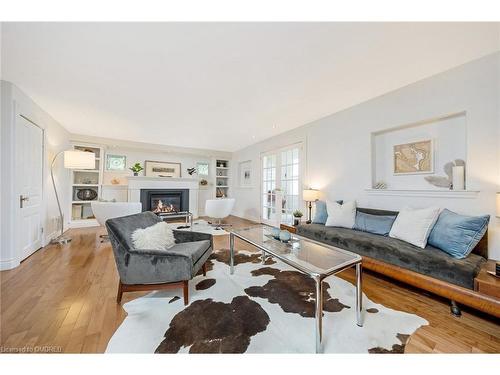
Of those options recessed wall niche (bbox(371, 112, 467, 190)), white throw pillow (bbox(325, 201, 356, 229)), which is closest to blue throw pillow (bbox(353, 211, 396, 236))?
white throw pillow (bbox(325, 201, 356, 229))

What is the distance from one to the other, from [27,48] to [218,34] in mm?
1842

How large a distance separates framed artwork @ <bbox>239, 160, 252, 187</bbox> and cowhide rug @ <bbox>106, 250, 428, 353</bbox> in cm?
418

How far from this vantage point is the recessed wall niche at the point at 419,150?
224cm

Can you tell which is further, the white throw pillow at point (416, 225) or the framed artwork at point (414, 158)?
the framed artwork at point (414, 158)

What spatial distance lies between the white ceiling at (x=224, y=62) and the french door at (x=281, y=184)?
4.39 ft

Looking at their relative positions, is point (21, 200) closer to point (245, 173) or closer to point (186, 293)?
point (186, 293)

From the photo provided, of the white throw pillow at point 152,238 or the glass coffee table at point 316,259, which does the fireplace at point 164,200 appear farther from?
the glass coffee table at point 316,259

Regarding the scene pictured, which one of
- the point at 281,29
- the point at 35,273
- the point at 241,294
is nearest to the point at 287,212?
the point at 241,294

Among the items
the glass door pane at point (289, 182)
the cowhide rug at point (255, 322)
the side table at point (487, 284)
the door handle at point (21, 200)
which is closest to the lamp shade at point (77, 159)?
the door handle at point (21, 200)

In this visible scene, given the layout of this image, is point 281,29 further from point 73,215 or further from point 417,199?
point 73,215

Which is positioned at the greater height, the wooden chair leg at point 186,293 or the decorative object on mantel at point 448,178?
the decorative object on mantel at point 448,178

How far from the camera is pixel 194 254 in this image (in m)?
1.77

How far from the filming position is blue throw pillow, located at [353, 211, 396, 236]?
2404mm

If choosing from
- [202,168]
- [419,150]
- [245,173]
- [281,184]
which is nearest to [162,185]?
[202,168]
